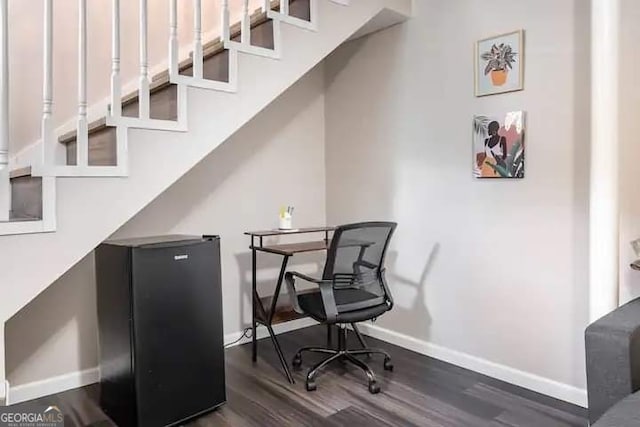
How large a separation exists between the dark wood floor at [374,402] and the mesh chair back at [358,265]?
49 centimetres

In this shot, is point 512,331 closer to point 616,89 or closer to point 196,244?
point 616,89

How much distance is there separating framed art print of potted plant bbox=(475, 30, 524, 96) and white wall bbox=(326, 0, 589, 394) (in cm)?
5

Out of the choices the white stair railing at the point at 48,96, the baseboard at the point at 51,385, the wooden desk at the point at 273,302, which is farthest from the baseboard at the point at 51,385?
the white stair railing at the point at 48,96

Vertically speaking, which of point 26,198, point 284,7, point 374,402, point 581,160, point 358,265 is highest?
point 284,7

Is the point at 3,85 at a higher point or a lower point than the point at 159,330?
higher

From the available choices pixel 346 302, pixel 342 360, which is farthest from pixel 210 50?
pixel 342 360

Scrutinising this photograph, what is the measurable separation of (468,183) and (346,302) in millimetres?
1082

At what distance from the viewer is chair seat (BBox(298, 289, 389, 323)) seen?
2645 millimetres

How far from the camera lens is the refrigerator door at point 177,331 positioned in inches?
85.5

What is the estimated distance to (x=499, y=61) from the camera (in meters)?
2.75

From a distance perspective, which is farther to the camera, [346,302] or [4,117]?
[346,302]

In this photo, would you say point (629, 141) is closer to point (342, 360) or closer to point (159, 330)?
point (342, 360)

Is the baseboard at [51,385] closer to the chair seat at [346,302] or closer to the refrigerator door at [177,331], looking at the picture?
the refrigerator door at [177,331]

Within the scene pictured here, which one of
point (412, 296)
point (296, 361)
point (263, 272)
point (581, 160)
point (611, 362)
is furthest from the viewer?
point (263, 272)
